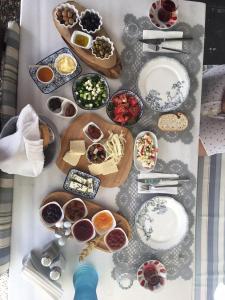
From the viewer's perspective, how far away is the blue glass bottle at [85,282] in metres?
1.28

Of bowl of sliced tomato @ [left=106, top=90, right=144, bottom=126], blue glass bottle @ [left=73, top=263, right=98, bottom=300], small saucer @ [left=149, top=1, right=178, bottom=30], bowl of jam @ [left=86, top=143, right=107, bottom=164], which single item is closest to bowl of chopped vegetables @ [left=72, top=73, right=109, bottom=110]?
bowl of sliced tomato @ [left=106, top=90, right=144, bottom=126]

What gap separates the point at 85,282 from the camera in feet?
4.30

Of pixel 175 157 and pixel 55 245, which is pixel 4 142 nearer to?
pixel 55 245

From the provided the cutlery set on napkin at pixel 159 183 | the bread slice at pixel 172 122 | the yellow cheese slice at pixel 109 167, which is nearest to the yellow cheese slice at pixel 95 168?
the yellow cheese slice at pixel 109 167

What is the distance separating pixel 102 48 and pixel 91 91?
0.14 m

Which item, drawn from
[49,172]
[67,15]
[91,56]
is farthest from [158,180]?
[67,15]

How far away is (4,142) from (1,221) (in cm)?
29

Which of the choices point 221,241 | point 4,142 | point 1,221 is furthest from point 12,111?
point 221,241

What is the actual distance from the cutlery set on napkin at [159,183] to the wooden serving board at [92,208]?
0.38 ft

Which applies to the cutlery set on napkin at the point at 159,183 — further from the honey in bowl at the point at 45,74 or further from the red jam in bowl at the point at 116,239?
the honey in bowl at the point at 45,74

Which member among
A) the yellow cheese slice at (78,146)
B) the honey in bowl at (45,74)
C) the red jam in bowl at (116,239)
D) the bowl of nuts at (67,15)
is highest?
the bowl of nuts at (67,15)

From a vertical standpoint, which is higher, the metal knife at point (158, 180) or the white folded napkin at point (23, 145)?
the white folded napkin at point (23, 145)

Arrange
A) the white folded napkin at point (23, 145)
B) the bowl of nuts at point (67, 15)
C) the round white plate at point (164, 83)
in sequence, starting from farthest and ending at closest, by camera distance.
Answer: the round white plate at point (164, 83)
the bowl of nuts at point (67, 15)
the white folded napkin at point (23, 145)

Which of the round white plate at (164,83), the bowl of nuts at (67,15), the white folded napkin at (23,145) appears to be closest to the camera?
the white folded napkin at (23,145)
